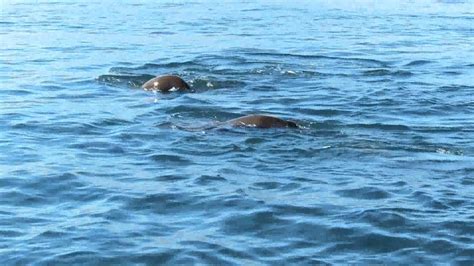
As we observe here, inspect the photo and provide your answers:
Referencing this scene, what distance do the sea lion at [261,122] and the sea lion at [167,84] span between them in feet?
10.4

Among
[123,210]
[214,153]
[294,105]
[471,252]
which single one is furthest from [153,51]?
[471,252]

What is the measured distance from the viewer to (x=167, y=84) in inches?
585

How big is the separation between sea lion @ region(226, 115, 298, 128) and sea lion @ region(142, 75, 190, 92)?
10.4 ft

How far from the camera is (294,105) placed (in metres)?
13.9

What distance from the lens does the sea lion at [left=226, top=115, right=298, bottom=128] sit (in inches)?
460

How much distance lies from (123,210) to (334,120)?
478 cm

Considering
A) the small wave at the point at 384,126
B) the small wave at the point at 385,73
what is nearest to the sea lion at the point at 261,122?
the small wave at the point at 384,126

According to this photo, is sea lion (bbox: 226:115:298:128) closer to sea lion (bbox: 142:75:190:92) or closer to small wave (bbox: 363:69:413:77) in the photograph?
sea lion (bbox: 142:75:190:92)

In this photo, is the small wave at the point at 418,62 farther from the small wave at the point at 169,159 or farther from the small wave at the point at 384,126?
the small wave at the point at 169,159

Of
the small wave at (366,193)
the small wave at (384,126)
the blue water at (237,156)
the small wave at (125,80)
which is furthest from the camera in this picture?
the small wave at (125,80)

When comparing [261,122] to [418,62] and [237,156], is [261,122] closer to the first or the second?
[237,156]

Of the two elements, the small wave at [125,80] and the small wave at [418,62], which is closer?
the small wave at [125,80]

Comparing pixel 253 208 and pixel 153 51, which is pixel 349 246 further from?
pixel 153 51

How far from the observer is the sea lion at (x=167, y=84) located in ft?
48.7
